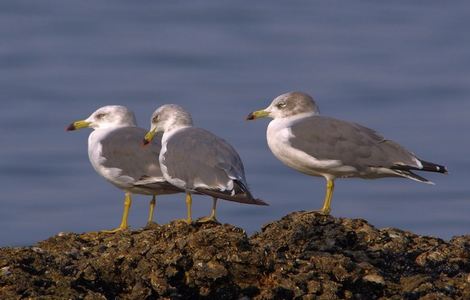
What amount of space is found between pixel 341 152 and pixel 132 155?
1.97 metres

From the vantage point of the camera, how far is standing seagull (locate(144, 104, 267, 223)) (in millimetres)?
11617

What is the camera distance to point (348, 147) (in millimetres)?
12594

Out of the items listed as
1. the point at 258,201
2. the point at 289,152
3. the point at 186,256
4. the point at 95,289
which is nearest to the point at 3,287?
the point at 95,289

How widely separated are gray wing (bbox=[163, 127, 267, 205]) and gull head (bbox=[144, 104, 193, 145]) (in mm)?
896

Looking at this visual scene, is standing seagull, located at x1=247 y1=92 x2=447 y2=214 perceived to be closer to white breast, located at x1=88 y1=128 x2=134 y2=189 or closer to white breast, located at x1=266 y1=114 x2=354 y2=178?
white breast, located at x1=266 y1=114 x2=354 y2=178

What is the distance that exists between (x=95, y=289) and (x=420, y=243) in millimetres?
2825

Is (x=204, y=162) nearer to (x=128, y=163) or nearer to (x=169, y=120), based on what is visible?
(x=128, y=163)

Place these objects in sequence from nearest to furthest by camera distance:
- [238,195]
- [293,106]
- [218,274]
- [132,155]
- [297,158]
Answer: [218,274] < [238,195] < [297,158] < [132,155] < [293,106]

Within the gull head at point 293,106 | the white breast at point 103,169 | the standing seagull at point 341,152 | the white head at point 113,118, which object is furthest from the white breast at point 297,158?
the white head at point 113,118

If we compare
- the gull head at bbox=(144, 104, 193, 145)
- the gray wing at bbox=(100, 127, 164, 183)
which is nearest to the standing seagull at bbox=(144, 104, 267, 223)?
the gray wing at bbox=(100, 127, 164, 183)

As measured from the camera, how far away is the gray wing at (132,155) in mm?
12742

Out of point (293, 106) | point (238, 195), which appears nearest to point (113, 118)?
point (293, 106)

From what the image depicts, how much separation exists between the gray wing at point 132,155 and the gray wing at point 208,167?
0.63 m

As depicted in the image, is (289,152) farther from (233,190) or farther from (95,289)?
(95,289)
